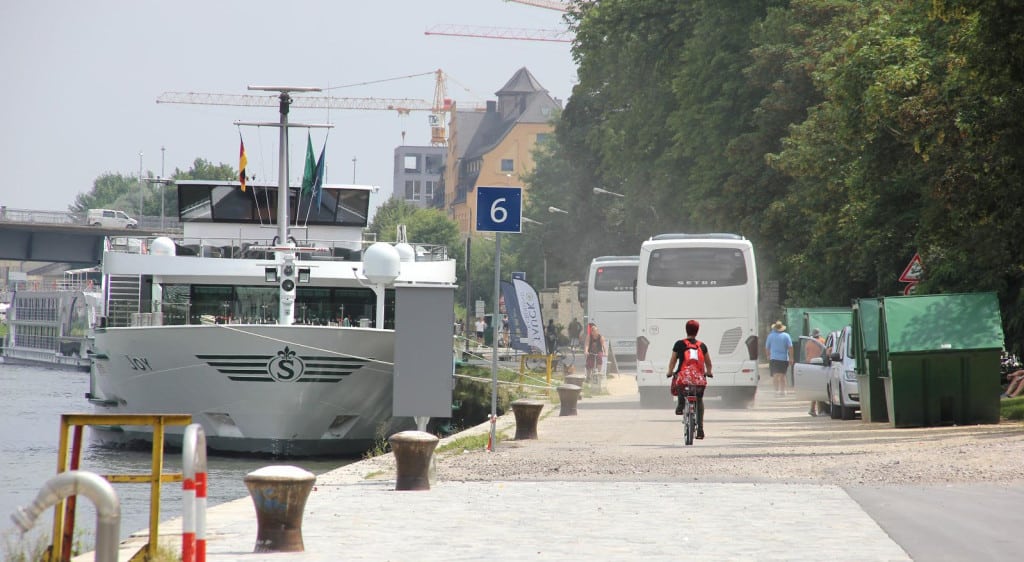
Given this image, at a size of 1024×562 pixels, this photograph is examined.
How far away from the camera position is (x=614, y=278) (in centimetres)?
5256

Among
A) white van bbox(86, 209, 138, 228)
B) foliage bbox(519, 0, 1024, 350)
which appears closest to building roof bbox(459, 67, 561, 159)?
white van bbox(86, 209, 138, 228)

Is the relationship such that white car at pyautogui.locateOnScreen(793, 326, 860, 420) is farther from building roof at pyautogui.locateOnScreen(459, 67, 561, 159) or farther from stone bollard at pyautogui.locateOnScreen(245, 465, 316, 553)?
building roof at pyautogui.locateOnScreen(459, 67, 561, 159)

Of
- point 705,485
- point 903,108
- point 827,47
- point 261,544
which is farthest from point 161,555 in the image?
point 827,47

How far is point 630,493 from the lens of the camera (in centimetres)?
1265

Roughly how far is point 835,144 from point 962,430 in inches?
560

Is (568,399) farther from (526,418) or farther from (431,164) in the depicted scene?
(431,164)

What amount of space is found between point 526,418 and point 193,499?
12.4m

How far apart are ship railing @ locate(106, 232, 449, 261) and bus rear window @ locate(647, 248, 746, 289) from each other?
5.59m

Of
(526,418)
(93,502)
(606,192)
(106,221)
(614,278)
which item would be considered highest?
(106,221)

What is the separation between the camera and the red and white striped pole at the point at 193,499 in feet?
23.5

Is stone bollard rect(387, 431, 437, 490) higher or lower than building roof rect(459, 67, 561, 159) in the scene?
lower

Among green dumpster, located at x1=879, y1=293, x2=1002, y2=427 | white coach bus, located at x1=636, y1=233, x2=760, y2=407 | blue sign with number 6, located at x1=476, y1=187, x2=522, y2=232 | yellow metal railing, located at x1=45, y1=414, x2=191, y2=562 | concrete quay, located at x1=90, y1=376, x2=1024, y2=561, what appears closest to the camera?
yellow metal railing, located at x1=45, y1=414, x2=191, y2=562

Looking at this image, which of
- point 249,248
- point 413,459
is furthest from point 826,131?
point 413,459

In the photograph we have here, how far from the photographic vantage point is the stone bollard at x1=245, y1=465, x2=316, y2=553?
29.9ft
